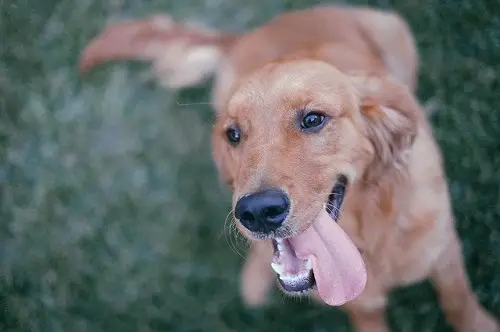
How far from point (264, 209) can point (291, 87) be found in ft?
1.48

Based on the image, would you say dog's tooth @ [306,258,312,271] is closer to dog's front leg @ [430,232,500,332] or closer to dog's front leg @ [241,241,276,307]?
dog's front leg @ [430,232,500,332]

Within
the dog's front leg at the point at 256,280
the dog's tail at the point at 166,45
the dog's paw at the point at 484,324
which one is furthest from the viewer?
the dog's tail at the point at 166,45

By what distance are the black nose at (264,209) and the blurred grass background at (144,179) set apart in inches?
47.6

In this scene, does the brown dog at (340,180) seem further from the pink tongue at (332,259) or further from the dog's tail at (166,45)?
the dog's tail at (166,45)

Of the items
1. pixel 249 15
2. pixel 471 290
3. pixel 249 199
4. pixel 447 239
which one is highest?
pixel 249 15

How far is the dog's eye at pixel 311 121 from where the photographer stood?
200 cm

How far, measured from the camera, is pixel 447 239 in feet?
7.89

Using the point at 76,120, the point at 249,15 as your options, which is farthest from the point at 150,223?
the point at 249,15

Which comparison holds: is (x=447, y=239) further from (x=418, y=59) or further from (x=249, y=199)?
(x=418, y=59)

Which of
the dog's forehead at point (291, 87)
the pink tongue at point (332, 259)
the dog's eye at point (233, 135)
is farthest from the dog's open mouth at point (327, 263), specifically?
the dog's eye at point (233, 135)

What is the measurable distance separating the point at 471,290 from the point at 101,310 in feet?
6.15

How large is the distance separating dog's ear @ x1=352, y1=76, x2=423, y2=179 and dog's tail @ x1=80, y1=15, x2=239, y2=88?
1296 millimetres

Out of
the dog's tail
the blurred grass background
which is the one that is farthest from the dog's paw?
the dog's tail

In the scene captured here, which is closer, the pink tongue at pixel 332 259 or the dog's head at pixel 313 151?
the dog's head at pixel 313 151
